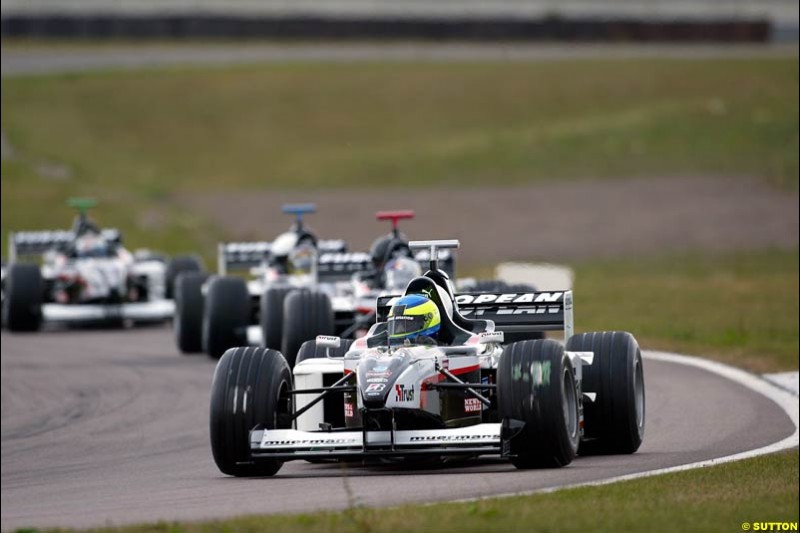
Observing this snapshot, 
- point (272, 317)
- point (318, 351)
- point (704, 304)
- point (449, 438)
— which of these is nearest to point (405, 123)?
point (704, 304)

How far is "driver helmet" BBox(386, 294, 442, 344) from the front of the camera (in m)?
14.1

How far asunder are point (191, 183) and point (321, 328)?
3457 cm

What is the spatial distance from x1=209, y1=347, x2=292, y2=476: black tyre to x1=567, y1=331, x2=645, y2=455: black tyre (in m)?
2.80

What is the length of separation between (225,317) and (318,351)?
915 centimetres

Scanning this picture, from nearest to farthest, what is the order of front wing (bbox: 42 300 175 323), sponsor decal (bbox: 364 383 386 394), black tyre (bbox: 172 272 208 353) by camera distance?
1. sponsor decal (bbox: 364 383 386 394)
2. black tyre (bbox: 172 272 208 353)
3. front wing (bbox: 42 300 175 323)

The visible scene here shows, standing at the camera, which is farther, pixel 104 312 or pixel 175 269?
pixel 175 269

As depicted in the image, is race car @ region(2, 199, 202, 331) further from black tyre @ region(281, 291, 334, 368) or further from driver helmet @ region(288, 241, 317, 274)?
black tyre @ region(281, 291, 334, 368)

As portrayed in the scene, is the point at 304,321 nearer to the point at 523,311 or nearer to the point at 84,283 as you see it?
the point at 523,311

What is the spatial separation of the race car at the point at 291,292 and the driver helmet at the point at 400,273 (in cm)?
1

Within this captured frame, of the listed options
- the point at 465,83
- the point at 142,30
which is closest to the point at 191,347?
the point at 465,83

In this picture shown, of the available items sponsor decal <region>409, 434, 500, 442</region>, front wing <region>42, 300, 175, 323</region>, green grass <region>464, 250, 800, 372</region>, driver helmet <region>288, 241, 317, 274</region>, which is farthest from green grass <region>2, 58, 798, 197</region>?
sponsor decal <region>409, 434, 500, 442</region>

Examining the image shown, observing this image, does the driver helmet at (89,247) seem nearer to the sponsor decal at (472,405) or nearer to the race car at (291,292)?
the race car at (291,292)

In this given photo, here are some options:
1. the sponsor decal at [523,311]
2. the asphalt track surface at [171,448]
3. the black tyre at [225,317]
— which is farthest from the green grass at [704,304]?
the sponsor decal at [523,311]

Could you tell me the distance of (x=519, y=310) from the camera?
51.2 feet
